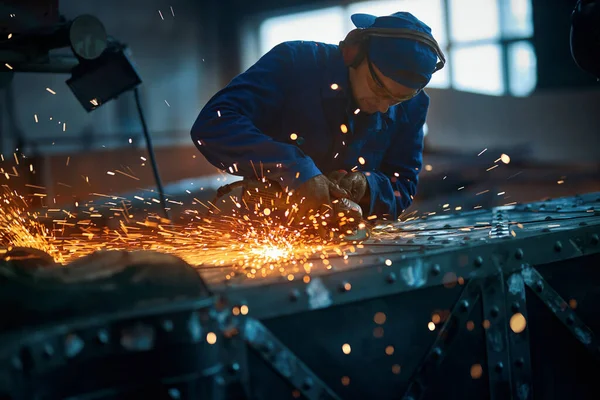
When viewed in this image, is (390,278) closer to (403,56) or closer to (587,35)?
(403,56)

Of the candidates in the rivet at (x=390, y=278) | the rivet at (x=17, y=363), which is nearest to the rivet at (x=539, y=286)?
the rivet at (x=390, y=278)

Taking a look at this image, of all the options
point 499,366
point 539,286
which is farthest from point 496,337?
point 539,286

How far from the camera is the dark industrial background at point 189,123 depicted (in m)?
7.95

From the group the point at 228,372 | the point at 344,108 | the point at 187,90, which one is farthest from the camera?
the point at 187,90

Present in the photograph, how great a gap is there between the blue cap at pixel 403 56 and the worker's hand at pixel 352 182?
372mm

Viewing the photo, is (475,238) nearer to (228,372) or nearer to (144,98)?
(228,372)

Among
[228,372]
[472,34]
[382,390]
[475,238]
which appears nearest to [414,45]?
[475,238]

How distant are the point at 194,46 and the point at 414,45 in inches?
464

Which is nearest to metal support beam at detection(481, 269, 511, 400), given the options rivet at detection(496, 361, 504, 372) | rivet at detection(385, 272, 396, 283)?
rivet at detection(496, 361, 504, 372)

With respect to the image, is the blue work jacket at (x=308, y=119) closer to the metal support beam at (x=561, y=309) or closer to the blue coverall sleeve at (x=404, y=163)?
the blue coverall sleeve at (x=404, y=163)

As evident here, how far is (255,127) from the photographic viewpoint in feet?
7.15

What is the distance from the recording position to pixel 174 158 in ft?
36.4

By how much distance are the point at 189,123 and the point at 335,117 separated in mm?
11014

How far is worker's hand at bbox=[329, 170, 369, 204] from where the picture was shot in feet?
7.36
